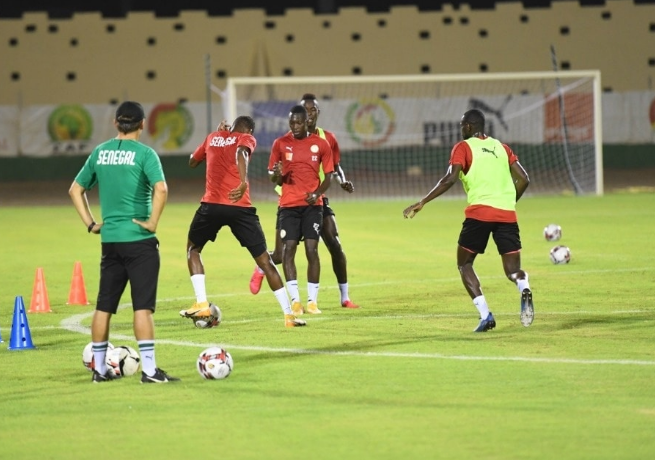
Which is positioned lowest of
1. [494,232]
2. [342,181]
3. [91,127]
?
[494,232]

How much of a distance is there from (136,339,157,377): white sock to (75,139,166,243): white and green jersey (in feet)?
2.52

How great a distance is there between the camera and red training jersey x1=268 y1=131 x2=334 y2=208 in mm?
13227

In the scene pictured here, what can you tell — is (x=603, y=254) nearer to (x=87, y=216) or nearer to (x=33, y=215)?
(x=87, y=216)

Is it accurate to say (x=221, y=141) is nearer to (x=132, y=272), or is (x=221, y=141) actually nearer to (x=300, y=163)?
(x=300, y=163)

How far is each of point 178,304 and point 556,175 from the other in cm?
2756

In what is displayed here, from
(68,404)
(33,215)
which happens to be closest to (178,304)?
(68,404)

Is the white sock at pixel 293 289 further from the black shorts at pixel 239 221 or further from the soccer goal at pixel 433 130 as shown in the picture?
the soccer goal at pixel 433 130

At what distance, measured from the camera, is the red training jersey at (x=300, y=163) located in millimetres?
13227

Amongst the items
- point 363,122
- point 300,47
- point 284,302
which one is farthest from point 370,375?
point 300,47

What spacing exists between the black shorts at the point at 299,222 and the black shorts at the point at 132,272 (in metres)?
4.17

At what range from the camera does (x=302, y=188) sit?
13.2 m

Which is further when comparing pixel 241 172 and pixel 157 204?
pixel 241 172

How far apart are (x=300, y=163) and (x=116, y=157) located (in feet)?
14.5

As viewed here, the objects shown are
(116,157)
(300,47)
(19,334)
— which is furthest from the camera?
(300,47)
